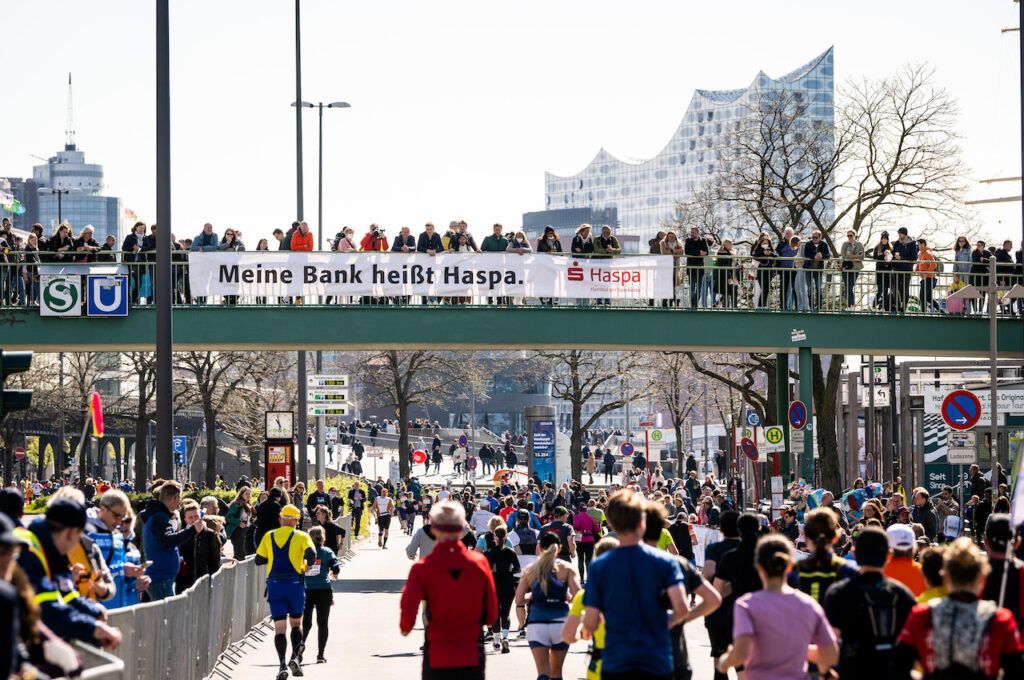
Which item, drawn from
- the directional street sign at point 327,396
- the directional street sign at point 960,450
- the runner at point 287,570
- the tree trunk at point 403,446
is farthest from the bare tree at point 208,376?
the runner at point 287,570

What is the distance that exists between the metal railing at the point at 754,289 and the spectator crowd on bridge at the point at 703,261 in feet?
0.08

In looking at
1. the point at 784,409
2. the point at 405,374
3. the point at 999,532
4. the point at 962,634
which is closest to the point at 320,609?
the point at 999,532

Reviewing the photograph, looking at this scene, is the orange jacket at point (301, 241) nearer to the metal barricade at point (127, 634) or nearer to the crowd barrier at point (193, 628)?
the crowd barrier at point (193, 628)

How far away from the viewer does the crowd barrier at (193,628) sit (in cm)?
987

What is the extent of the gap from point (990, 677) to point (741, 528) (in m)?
4.43

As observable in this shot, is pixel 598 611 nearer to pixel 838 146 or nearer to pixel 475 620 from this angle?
pixel 475 620

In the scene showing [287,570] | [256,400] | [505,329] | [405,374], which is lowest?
[287,570]

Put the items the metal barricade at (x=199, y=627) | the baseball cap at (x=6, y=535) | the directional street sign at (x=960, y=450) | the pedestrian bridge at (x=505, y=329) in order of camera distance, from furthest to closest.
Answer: the pedestrian bridge at (x=505, y=329) → the directional street sign at (x=960, y=450) → the metal barricade at (x=199, y=627) → the baseball cap at (x=6, y=535)

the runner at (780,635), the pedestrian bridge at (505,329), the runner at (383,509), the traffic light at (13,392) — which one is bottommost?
the runner at (383,509)

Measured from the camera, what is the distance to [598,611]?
8.38 metres

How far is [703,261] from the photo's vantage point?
100 ft

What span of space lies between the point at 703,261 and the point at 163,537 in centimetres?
1778

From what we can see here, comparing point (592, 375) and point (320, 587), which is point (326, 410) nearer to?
point (320, 587)

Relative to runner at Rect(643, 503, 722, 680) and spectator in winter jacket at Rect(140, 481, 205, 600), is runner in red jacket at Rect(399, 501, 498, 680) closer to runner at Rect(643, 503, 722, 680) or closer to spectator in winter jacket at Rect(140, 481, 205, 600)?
runner at Rect(643, 503, 722, 680)
